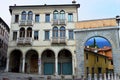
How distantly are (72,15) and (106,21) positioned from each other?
6054 millimetres

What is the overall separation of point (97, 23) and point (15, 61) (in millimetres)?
15702

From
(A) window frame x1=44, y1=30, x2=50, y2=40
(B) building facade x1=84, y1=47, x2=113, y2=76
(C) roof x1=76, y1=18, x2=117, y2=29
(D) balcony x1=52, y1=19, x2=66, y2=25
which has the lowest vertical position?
(B) building facade x1=84, y1=47, x2=113, y2=76

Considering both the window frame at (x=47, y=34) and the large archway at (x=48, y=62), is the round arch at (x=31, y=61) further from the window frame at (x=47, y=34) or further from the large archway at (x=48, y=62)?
the window frame at (x=47, y=34)

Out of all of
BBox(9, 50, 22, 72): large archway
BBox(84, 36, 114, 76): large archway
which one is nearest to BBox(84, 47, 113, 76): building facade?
BBox(84, 36, 114, 76): large archway

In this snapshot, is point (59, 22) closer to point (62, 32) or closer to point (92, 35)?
point (62, 32)

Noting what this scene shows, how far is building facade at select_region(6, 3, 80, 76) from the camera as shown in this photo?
31.1 m

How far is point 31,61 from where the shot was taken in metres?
33.0

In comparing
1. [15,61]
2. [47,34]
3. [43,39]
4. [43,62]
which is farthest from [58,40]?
[15,61]

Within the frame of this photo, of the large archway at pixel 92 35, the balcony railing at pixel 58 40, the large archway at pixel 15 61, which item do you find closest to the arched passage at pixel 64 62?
the balcony railing at pixel 58 40

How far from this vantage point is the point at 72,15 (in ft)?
105

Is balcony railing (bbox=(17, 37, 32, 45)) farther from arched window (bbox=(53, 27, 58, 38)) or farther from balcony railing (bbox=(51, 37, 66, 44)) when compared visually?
arched window (bbox=(53, 27, 58, 38))

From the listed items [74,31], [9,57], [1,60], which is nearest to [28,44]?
[9,57]

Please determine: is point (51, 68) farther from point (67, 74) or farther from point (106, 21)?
point (106, 21)

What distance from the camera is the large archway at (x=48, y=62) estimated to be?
1260 inches
